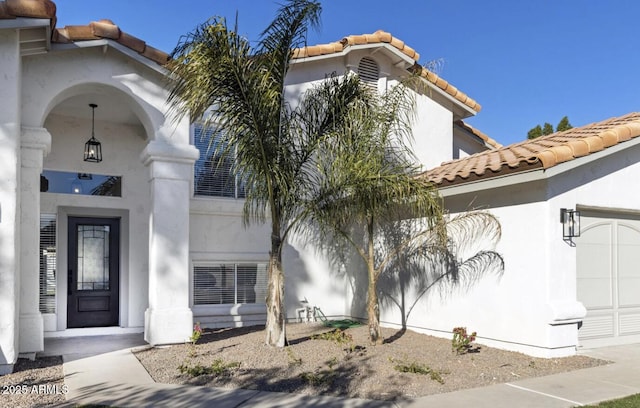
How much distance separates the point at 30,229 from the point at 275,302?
3.87 m

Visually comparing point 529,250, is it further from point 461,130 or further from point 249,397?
point 461,130

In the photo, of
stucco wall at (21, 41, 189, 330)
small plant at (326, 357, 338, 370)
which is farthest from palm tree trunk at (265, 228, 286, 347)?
stucco wall at (21, 41, 189, 330)

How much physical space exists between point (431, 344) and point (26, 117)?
7.44 meters

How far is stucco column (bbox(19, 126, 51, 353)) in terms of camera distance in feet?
24.6

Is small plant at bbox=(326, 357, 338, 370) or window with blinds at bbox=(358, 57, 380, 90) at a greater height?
window with blinds at bbox=(358, 57, 380, 90)

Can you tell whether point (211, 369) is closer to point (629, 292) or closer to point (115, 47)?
point (115, 47)

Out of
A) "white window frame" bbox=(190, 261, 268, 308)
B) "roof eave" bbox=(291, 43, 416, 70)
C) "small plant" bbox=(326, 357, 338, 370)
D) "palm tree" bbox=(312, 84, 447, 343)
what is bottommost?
"small plant" bbox=(326, 357, 338, 370)

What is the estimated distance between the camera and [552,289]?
7.70 m

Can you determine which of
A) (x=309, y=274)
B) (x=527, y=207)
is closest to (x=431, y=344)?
(x=527, y=207)

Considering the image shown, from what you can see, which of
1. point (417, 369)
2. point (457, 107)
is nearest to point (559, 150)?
point (417, 369)

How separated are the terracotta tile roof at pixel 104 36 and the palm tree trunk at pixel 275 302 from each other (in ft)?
12.3

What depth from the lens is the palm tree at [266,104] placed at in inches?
283

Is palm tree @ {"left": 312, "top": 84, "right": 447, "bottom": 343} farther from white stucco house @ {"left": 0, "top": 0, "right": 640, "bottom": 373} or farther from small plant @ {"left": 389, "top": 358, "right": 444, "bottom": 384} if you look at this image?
small plant @ {"left": 389, "top": 358, "right": 444, "bottom": 384}

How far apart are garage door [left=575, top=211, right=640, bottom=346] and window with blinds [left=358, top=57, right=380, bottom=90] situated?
6.16 meters
